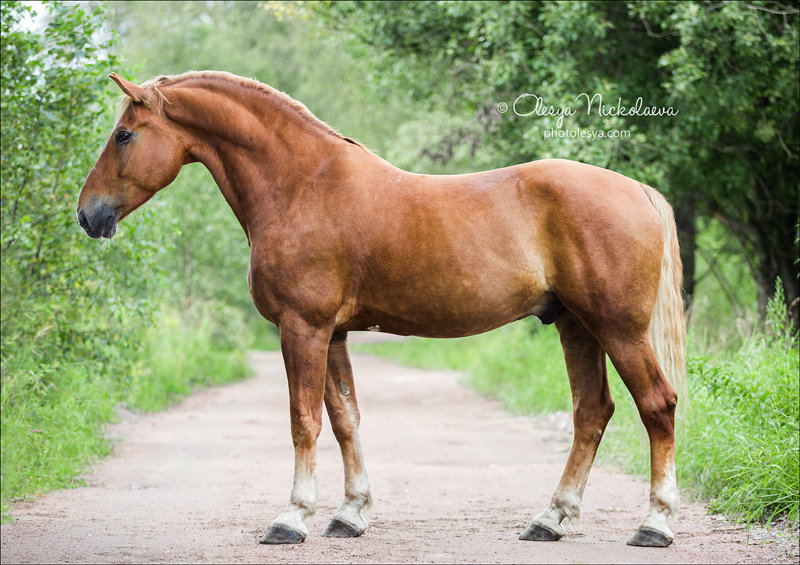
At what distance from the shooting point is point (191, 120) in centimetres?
482

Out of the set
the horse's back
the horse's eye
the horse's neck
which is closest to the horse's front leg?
the horse's back

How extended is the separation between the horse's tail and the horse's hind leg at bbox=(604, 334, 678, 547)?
25 cm

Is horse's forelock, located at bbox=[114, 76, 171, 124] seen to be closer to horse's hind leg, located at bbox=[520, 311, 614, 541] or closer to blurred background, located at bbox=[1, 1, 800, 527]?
blurred background, located at bbox=[1, 1, 800, 527]

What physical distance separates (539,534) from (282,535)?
1.45m

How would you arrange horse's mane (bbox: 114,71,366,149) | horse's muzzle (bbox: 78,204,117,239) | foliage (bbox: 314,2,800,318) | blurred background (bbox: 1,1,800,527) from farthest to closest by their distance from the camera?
foliage (bbox: 314,2,800,318), blurred background (bbox: 1,1,800,527), horse's mane (bbox: 114,71,366,149), horse's muzzle (bbox: 78,204,117,239)

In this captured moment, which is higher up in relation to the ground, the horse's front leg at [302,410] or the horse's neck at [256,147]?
the horse's neck at [256,147]

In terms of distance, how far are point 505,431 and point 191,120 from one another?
6545mm

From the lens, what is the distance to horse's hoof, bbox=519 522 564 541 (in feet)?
15.7

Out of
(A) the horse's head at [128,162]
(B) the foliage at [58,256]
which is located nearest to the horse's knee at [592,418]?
(A) the horse's head at [128,162]

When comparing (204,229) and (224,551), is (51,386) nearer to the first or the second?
(224,551)

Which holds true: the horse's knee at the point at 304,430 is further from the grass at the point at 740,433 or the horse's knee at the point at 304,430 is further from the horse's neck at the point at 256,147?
the grass at the point at 740,433

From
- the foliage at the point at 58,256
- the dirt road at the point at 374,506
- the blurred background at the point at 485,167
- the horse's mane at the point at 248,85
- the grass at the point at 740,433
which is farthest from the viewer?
the foliage at the point at 58,256

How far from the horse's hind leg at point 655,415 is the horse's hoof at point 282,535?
1818 mm

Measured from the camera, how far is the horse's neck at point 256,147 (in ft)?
15.7
